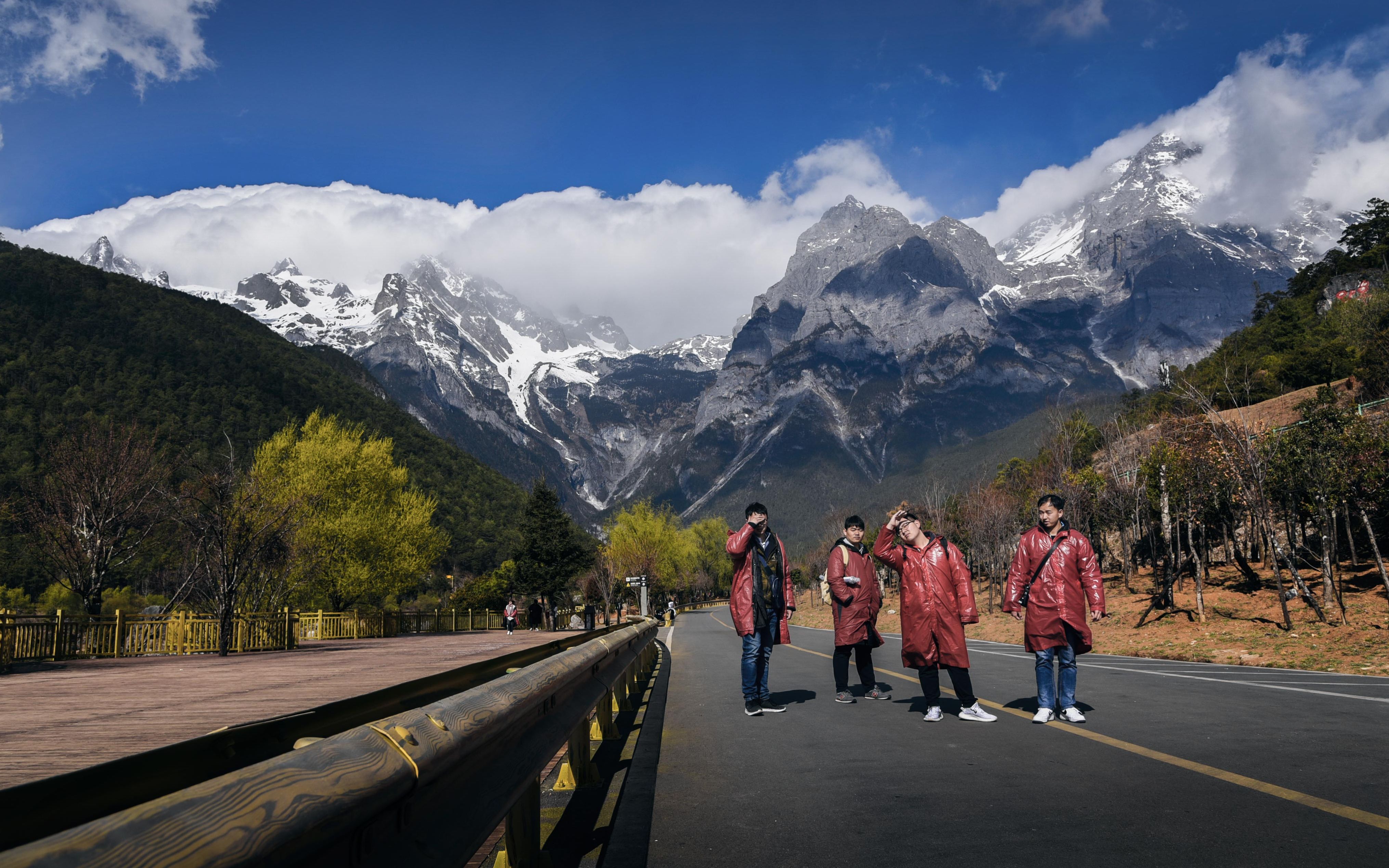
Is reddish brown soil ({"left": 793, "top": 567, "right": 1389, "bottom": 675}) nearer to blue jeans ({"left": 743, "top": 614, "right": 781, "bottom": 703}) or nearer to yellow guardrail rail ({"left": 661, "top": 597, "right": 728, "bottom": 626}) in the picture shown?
blue jeans ({"left": 743, "top": 614, "right": 781, "bottom": 703})

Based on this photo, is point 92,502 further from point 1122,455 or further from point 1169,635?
point 1122,455

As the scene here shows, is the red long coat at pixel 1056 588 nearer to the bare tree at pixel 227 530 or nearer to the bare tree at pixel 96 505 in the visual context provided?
the bare tree at pixel 227 530

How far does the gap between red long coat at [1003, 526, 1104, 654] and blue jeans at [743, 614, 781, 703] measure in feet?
7.40

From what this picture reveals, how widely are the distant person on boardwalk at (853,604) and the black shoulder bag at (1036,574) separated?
4.83 feet

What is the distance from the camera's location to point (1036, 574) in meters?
8.00

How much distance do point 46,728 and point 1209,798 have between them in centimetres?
733

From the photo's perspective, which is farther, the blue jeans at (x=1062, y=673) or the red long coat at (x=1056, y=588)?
the red long coat at (x=1056, y=588)

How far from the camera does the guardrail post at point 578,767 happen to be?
17.6 ft

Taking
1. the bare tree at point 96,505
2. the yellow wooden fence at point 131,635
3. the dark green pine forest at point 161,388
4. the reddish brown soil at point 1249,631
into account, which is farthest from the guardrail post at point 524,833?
the dark green pine forest at point 161,388

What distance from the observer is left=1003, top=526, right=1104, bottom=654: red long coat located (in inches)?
302

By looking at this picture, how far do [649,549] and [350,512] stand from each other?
140 feet

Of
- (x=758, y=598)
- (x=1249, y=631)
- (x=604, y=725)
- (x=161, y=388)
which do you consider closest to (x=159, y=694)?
Answer: (x=604, y=725)

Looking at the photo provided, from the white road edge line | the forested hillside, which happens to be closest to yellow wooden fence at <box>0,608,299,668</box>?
the white road edge line

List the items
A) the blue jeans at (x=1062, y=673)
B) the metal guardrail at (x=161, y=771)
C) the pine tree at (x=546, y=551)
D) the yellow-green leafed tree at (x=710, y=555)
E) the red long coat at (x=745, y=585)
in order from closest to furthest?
the metal guardrail at (x=161, y=771)
the blue jeans at (x=1062, y=673)
the red long coat at (x=745, y=585)
the pine tree at (x=546, y=551)
the yellow-green leafed tree at (x=710, y=555)
